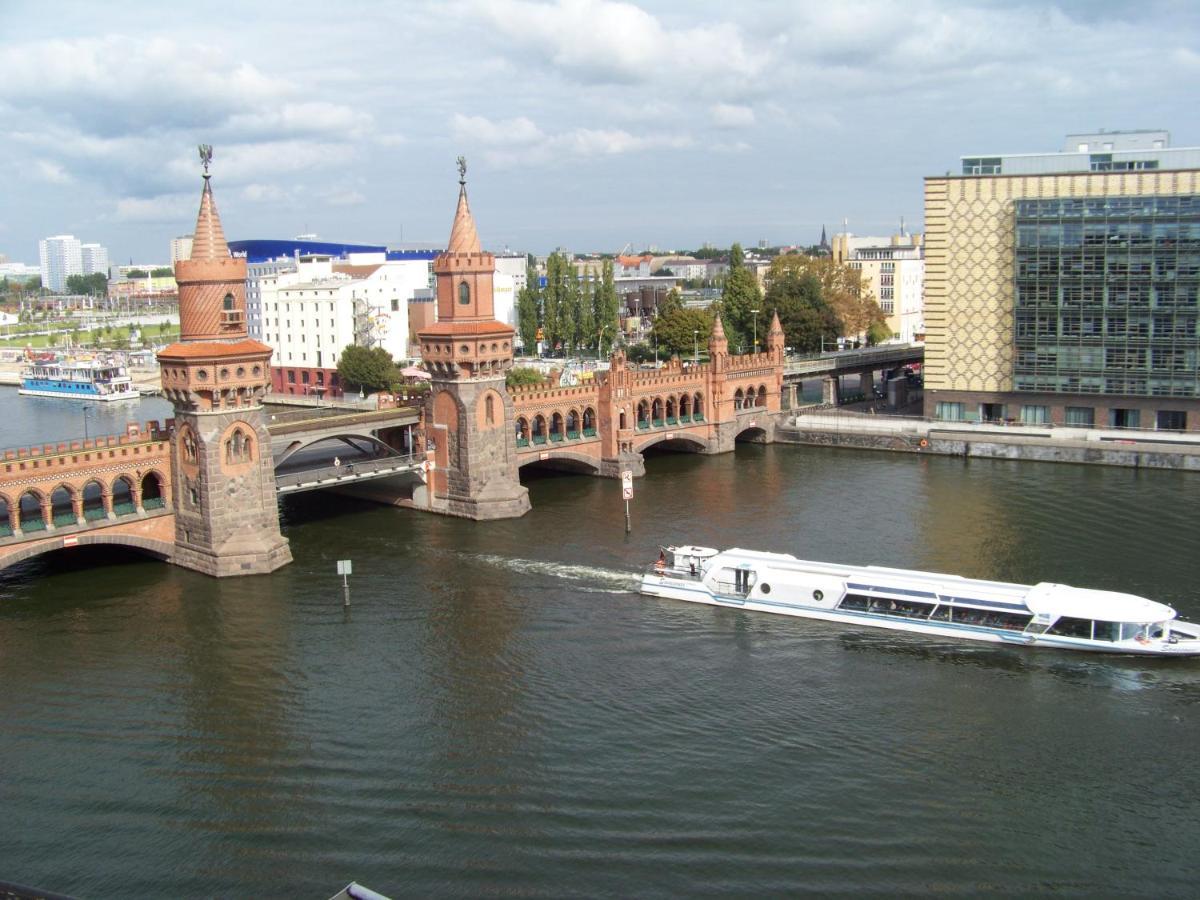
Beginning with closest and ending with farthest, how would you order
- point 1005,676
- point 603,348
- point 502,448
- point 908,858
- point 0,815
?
point 908,858 < point 0,815 < point 1005,676 < point 502,448 < point 603,348

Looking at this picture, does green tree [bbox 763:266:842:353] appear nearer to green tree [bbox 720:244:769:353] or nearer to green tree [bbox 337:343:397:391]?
green tree [bbox 720:244:769:353]

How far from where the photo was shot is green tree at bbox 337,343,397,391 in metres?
124

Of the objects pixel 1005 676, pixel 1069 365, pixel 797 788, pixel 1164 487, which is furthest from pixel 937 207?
pixel 797 788

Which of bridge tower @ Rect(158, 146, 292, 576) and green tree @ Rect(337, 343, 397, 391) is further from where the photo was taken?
green tree @ Rect(337, 343, 397, 391)

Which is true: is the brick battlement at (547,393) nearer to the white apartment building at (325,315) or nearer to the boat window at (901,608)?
the boat window at (901,608)

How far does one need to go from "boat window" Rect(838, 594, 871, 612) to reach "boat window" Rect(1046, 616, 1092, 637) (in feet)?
23.8

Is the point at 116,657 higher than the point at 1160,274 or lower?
lower

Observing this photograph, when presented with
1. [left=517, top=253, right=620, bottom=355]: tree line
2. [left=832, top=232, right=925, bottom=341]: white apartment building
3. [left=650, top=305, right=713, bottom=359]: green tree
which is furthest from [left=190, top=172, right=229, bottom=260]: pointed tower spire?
[left=832, top=232, right=925, bottom=341]: white apartment building

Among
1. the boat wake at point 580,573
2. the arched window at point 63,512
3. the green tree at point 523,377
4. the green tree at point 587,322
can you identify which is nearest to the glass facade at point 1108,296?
the green tree at point 523,377

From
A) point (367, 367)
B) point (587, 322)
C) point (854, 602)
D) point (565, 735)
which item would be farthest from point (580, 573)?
point (587, 322)

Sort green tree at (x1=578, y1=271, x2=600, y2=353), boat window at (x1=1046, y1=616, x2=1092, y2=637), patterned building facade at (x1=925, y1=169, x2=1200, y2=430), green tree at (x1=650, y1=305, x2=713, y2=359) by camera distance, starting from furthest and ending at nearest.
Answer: green tree at (x1=578, y1=271, x2=600, y2=353)
green tree at (x1=650, y1=305, x2=713, y2=359)
patterned building facade at (x1=925, y1=169, x2=1200, y2=430)
boat window at (x1=1046, y1=616, x2=1092, y2=637)

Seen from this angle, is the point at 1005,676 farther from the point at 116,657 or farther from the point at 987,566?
the point at 116,657

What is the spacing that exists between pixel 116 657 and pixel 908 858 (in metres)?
31.5

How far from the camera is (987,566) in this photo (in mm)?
57438
